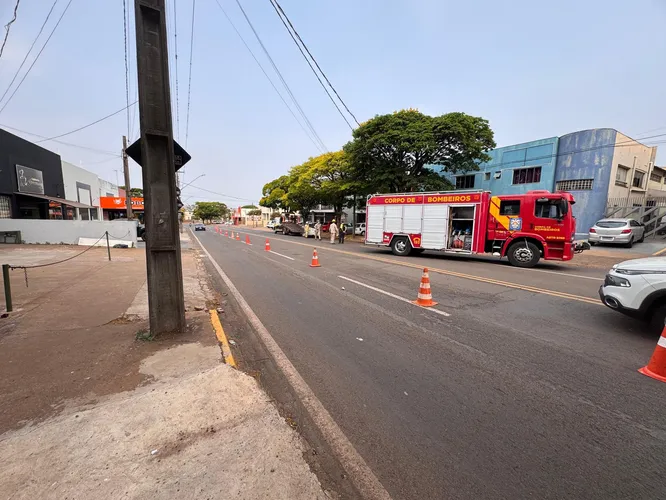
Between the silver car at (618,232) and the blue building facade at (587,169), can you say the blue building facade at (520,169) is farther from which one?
the silver car at (618,232)

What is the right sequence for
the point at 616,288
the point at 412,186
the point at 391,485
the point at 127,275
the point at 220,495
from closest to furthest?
the point at 220,495
the point at 391,485
the point at 616,288
the point at 127,275
the point at 412,186

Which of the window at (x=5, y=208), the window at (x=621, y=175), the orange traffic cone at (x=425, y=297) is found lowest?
the orange traffic cone at (x=425, y=297)

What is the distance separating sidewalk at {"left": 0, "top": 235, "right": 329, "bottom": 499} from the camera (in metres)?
1.93

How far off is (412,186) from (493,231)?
9.97 m

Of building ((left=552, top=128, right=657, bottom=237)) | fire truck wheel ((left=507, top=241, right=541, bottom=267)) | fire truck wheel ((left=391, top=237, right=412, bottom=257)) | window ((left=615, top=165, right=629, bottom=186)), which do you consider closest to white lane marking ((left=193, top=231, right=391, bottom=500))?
fire truck wheel ((left=507, top=241, right=541, bottom=267))

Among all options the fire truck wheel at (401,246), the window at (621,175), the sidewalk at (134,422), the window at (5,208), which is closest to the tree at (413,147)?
the fire truck wheel at (401,246)

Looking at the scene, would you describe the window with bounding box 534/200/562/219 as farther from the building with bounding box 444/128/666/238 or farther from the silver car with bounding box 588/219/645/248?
Answer: the building with bounding box 444/128/666/238

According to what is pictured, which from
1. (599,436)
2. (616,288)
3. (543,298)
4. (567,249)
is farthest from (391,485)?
(567,249)

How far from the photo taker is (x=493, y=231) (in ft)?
39.1

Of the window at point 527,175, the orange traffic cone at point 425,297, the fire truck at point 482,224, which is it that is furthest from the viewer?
the window at point 527,175

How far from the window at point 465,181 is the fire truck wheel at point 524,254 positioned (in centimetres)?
1890

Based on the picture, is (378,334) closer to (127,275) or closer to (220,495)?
(220,495)

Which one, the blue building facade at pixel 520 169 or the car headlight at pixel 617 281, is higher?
the blue building facade at pixel 520 169

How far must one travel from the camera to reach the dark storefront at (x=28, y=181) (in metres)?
20.1
